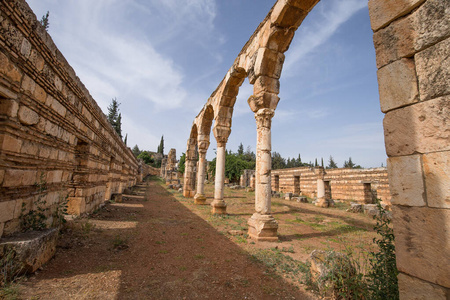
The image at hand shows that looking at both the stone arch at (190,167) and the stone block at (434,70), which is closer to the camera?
the stone block at (434,70)

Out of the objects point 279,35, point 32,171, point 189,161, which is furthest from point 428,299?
point 189,161

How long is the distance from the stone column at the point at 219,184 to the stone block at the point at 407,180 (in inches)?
294

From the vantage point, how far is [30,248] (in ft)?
9.11

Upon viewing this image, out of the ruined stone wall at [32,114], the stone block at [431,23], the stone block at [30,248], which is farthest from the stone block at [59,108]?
the stone block at [431,23]

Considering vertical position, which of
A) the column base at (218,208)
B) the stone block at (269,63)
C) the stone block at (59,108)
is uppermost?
the stone block at (269,63)

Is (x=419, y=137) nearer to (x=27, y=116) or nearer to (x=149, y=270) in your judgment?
(x=149, y=270)

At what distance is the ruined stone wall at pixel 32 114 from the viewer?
281 cm

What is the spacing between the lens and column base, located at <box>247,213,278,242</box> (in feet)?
17.9

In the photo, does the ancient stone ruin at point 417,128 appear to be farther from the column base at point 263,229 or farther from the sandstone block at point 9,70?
the sandstone block at point 9,70

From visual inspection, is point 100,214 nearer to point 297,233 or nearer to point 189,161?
point 297,233

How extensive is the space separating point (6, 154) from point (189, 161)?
12.8m

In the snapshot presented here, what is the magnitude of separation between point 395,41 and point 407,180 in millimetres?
1443

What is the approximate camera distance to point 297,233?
21.4ft

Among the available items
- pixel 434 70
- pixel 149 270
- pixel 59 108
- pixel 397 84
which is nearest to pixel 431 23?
pixel 434 70
